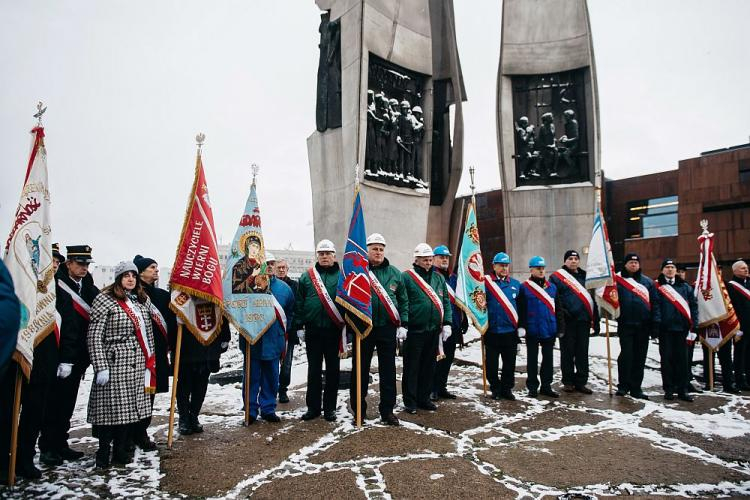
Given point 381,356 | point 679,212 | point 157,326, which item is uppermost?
point 679,212

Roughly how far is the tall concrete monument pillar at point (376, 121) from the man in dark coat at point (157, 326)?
7.05m

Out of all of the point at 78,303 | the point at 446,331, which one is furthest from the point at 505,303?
the point at 78,303

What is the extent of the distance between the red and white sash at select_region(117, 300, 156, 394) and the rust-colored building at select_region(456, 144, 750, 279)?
22574 mm

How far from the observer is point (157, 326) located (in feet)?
16.2

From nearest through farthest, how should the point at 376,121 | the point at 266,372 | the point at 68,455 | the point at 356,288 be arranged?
the point at 68,455
the point at 356,288
the point at 266,372
the point at 376,121

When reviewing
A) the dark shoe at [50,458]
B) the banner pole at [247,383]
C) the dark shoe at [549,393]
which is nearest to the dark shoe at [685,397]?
the dark shoe at [549,393]

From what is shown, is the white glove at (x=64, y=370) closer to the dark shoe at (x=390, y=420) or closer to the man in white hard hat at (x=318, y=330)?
the man in white hard hat at (x=318, y=330)

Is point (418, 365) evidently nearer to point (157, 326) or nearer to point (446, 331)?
point (446, 331)

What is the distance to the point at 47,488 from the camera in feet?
12.0

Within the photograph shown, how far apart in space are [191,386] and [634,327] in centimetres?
612

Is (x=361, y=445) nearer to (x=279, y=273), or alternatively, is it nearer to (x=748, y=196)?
(x=279, y=273)

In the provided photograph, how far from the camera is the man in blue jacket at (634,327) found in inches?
276

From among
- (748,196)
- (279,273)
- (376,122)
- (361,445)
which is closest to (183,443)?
(361,445)

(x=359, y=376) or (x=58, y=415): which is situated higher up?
(x=359, y=376)
